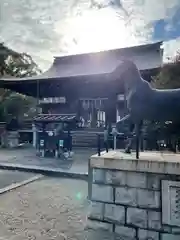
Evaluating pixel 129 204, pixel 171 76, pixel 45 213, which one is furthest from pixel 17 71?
pixel 129 204

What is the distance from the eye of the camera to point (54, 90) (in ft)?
52.5

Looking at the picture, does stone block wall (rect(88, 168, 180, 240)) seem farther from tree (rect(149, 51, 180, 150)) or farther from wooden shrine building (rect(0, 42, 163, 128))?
wooden shrine building (rect(0, 42, 163, 128))

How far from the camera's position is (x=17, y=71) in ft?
87.6

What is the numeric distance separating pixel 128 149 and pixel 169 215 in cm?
134

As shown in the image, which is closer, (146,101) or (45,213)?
(146,101)

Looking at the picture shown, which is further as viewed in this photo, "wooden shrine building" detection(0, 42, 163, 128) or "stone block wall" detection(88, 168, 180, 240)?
"wooden shrine building" detection(0, 42, 163, 128)

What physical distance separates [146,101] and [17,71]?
2545cm

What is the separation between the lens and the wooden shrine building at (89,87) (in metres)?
14.4

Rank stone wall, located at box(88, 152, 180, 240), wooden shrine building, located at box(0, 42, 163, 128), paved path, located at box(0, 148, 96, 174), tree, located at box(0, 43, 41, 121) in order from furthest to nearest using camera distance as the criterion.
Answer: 1. tree, located at box(0, 43, 41, 121)
2. wooden shrine building, located at box(0, 42, 163, 128)
3. paved path, located at box(0, 148, 96, 174)
4. stone wall, located at box(88, 152, 180, 240)

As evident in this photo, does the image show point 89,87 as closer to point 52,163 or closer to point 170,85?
point 52,163

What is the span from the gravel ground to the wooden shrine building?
8375mm

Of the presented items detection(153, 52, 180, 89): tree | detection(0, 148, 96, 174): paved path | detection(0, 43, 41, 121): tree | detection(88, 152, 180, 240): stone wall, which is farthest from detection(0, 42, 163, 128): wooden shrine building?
detection(88, 152, 180, 240): stone wall

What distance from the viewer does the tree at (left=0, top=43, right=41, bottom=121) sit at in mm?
17453

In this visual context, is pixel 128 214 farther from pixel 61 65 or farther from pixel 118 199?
pixel 61 65
